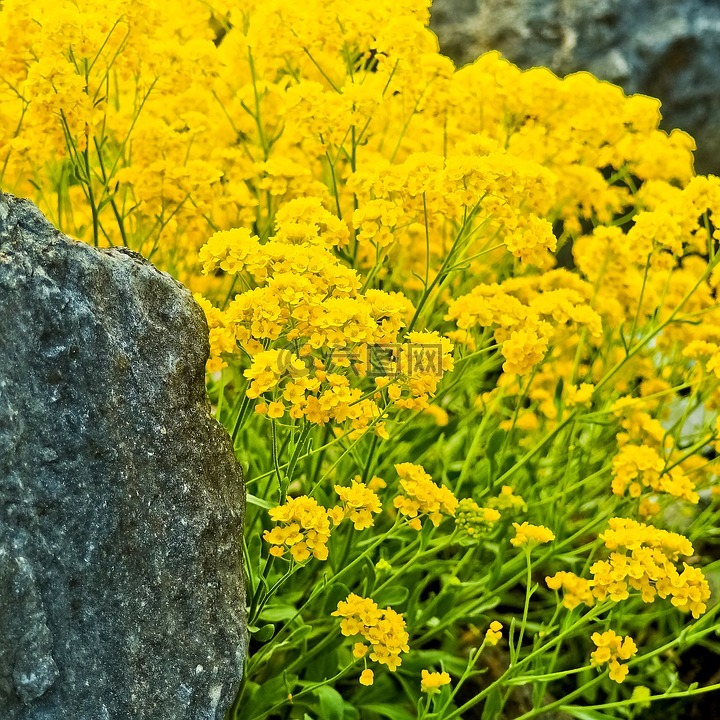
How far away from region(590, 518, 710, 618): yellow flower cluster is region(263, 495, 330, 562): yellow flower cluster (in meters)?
0.58

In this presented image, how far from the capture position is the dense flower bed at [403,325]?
1.93m

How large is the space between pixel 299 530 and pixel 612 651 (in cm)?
76

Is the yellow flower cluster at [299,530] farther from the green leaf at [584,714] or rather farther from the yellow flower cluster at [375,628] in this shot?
the green leaf at [584,714]

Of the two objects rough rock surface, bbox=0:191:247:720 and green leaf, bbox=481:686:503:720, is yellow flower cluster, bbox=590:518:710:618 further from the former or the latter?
rough rock surface, bbox=0:191:247:720

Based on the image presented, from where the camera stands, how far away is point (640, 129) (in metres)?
3.40

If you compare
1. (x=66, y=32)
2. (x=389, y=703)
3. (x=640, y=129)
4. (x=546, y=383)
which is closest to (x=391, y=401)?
(x=389, y=703)

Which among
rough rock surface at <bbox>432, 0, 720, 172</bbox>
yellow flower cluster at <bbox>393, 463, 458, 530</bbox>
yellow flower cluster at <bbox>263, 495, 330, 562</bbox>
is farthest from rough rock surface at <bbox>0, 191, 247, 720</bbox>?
rough rock surface at <bbox>432, 0, 720, 172</bbox>

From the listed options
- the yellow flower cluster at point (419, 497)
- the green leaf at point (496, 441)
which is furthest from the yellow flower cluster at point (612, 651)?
the green leaf at point (496, 441)

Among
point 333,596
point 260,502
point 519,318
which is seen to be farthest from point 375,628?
point 519,318

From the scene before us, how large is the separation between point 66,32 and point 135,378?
1.03 meters

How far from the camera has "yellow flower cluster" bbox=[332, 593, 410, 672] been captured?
192cm

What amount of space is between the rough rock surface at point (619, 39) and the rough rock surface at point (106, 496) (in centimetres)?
403

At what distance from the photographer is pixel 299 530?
1.82m

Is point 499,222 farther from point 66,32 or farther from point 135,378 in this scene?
point 66,32
